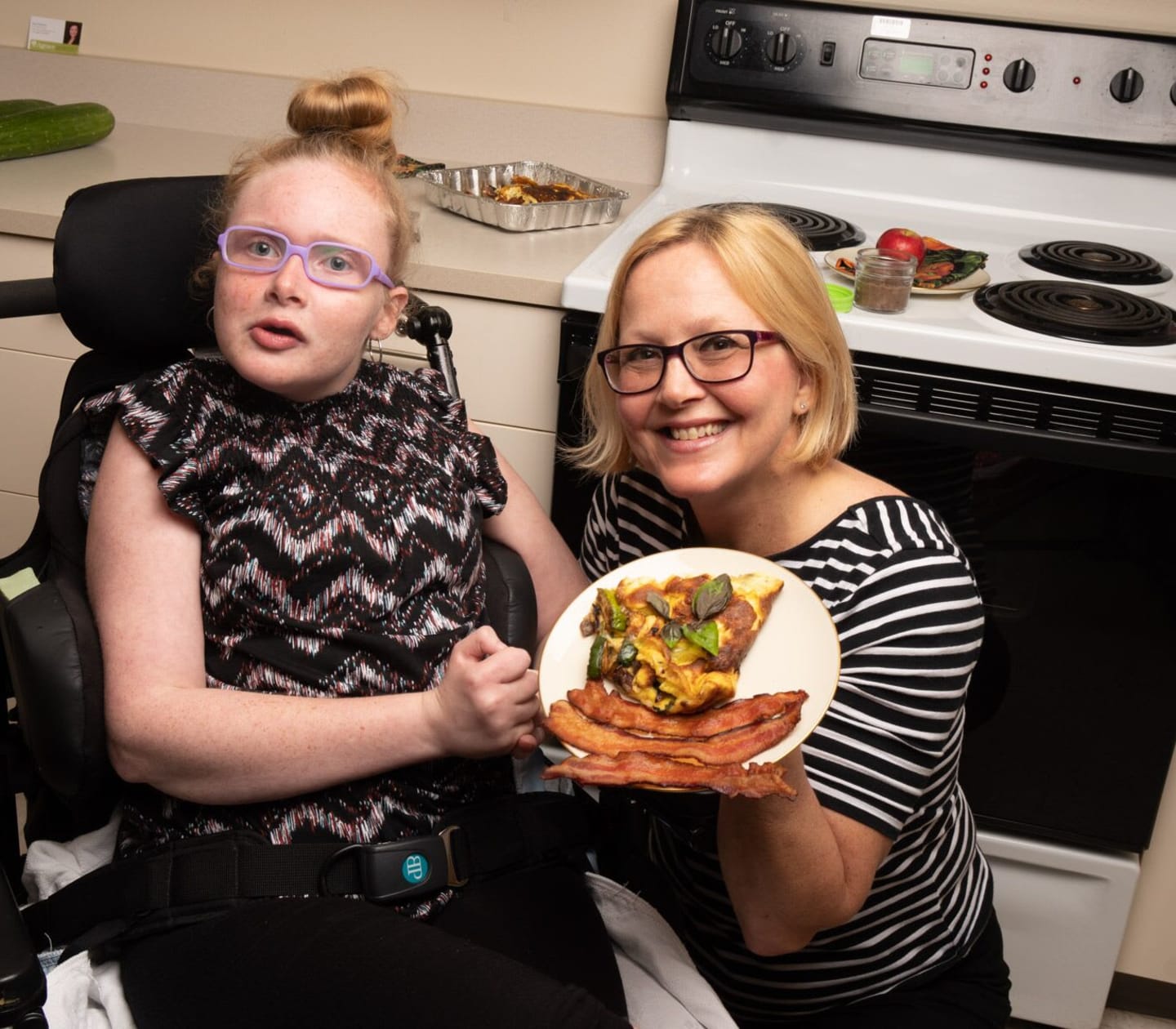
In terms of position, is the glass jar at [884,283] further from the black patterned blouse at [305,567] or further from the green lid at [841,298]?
the black patterned blouse at [305,567]

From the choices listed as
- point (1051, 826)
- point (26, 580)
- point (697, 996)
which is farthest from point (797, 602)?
point (1051, 826)

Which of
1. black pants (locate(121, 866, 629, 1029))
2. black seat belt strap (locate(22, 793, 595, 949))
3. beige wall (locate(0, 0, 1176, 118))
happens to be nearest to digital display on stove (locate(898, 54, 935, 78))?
beige wall (locate(0, 0, 1176, 118))

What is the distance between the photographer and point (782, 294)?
1229mm

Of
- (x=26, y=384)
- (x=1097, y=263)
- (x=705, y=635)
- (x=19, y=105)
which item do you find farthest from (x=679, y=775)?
(x=19, y=105)

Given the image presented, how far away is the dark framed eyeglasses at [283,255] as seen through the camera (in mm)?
1237

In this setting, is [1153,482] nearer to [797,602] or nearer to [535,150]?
[797,602]

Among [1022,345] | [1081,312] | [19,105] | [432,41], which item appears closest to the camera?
[1022,345]

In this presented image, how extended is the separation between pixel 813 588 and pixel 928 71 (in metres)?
1.35

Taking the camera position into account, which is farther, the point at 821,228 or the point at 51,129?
the point at 51,129

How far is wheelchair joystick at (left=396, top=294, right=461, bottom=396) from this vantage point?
1542 millimetres

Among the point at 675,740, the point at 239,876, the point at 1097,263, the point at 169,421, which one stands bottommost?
the point at 239,876

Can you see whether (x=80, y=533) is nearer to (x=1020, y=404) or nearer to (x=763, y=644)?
(x=763, y=644)

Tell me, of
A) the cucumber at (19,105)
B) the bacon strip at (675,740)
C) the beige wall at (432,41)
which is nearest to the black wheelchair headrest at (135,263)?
the bacon strip at (675,740)

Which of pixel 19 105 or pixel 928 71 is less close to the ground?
pixel 928 71
